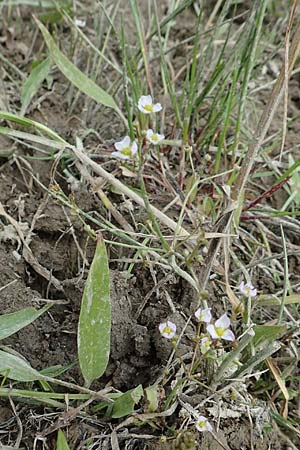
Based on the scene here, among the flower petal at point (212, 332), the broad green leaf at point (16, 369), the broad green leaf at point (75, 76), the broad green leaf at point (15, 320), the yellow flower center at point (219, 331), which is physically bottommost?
the broad green leaf at point (16, 369)

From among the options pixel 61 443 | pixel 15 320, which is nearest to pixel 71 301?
pixel 15 320

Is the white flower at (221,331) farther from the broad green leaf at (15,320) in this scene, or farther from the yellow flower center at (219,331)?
the broad green leaf at (15,320)

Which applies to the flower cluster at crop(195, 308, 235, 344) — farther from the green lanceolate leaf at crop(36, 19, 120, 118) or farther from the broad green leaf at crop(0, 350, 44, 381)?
the green lanceolate leaf at crop(36, 19, 120, 118)

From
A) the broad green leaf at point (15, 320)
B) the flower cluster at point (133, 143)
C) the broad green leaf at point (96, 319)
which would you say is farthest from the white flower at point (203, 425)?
the flower cluster at point (133, 143)

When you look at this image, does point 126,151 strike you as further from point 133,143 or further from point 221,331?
point 221,331

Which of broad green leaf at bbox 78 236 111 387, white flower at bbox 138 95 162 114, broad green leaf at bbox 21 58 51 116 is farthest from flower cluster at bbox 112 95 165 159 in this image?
broad green leaf at bbox 21 58 51 116

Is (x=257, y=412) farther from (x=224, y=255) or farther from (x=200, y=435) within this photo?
(x=224, y=255)

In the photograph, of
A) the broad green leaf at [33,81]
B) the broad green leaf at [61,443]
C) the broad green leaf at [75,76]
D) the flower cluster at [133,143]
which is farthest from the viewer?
the broad green leaf at [33,81]
